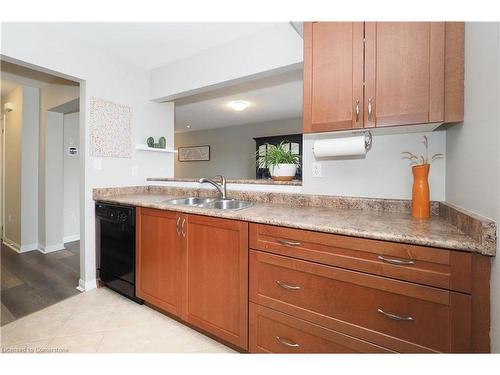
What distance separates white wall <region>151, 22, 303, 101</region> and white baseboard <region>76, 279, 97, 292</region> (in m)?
2.01

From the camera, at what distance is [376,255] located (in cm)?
98

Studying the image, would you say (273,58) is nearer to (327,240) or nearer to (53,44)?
(327,240)

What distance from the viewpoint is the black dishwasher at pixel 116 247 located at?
6.35ft

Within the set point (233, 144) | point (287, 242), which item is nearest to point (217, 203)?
point (287, 242)

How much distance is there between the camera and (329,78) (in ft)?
4.38

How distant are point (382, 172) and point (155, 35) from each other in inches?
83.5

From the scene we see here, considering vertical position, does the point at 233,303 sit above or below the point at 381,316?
below

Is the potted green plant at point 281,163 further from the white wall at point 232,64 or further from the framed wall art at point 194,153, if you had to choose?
the framed wall art at point 194,153

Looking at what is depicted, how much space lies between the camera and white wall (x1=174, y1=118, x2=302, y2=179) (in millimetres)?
5672

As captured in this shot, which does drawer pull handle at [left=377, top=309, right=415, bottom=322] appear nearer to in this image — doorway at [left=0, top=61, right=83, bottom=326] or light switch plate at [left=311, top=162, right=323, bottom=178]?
light switch plate at [left=311, top=162, right=323, bottom=178]

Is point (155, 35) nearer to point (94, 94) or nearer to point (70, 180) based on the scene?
point (94, 94)

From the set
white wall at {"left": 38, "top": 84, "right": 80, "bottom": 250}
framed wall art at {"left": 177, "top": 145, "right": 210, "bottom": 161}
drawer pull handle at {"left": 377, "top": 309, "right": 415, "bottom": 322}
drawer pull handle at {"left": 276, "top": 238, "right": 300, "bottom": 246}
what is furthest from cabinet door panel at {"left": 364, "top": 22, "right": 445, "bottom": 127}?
framed wall art at {"left": 177, "top": 145, "right": 210, "bottom": 161}

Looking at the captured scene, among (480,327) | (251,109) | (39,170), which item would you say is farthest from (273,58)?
(39,170)
